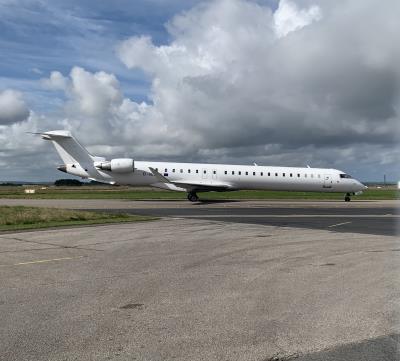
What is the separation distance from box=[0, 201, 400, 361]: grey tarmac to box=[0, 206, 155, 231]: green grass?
18.5ft

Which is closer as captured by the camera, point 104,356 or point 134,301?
point 104,356

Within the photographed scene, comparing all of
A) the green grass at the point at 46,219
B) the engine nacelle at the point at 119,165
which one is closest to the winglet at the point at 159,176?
the engine nacelle at the point at 119,165

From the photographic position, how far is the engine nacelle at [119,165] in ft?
137

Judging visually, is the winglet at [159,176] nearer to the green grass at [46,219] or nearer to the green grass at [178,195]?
the green grass at [178,195]

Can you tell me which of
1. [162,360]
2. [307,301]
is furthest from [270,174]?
[162,360]

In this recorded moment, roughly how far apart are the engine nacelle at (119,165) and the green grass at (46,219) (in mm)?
18103

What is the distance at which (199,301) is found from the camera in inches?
292

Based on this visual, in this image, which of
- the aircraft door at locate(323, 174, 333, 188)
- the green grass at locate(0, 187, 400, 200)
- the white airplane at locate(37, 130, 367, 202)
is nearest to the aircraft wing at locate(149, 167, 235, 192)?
the white airplane at locate(37, 130, 367, 202)

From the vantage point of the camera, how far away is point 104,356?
5129 mm

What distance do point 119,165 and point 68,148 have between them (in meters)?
4.93

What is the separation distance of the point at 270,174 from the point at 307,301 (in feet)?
120

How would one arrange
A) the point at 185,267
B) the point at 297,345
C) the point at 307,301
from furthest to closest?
the point at 185,267
the point at 307,301
the point at 297,345

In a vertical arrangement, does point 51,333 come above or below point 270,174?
below

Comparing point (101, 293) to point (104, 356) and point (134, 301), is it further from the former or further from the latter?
point (104, 356)
